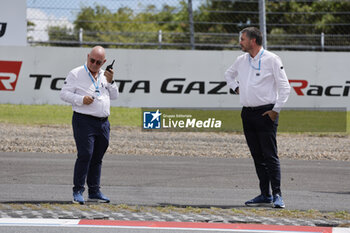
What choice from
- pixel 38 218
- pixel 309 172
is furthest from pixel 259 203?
pixel 309 172

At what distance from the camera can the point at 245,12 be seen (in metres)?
18.7

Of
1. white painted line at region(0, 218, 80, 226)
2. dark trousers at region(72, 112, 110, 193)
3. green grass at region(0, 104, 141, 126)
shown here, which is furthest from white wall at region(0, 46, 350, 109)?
white painted line at region(0, 218, 80, 226)

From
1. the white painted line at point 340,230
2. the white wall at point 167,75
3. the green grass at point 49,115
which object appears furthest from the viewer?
the white wall at point 167,75

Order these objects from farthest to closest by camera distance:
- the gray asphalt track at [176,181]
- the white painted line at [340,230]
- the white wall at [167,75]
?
1. the white wall at [167,75]
2. the gray asphalt track at [176,181]
3. the white painted line at [340,230]

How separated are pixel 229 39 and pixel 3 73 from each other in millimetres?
6461

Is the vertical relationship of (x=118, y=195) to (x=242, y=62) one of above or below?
below

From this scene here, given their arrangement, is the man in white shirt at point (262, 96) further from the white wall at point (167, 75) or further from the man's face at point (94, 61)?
the white wall at point (167, 75)

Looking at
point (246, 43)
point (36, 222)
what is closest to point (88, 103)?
point (36, 222)

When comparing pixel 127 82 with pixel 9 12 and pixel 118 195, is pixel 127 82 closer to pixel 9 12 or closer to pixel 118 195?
pixel 9 12

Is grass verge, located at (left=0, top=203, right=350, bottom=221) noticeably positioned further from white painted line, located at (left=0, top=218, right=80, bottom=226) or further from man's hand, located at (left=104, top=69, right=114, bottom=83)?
man's hand, located at (left=104, top=69, right=114, bottom=83)

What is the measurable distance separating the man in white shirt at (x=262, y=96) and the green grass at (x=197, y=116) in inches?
347

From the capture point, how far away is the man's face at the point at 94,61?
666cm

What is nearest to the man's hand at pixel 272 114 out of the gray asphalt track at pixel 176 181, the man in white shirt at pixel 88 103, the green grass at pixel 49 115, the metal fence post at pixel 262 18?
the gray asphalt track at pixel 176 181

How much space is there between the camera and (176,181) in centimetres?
873
